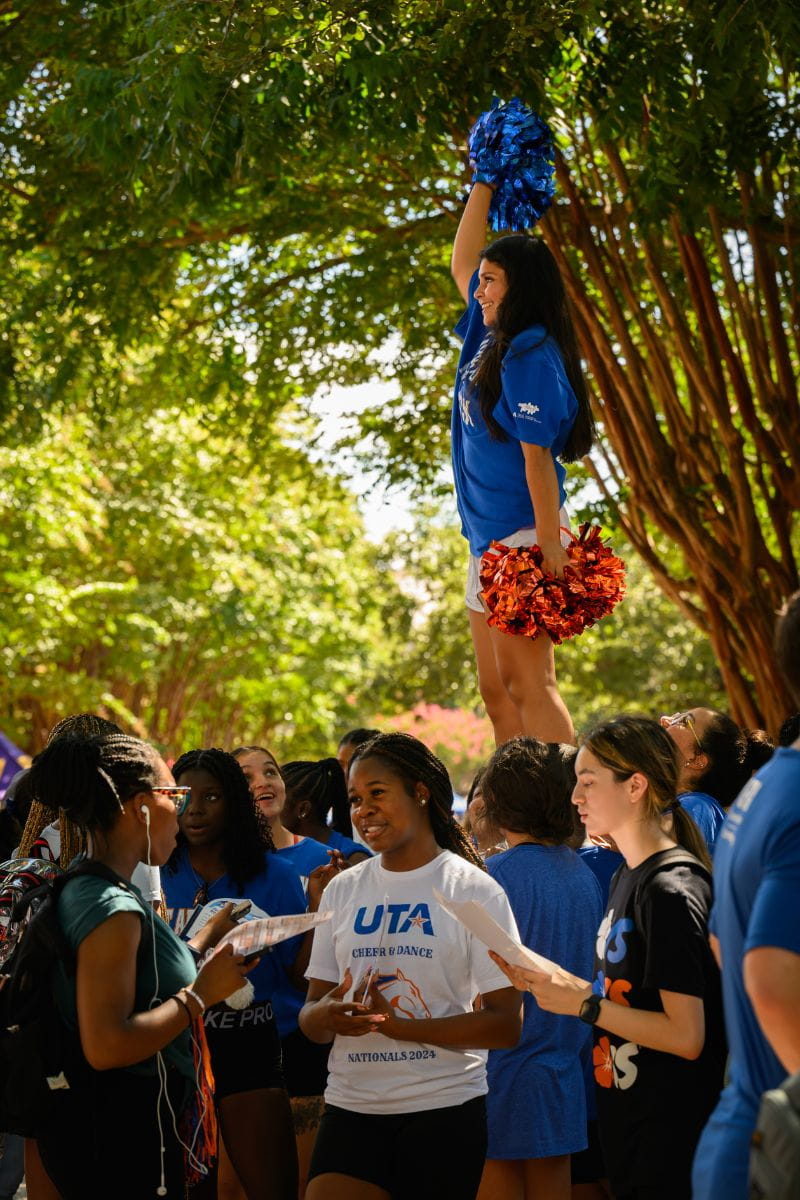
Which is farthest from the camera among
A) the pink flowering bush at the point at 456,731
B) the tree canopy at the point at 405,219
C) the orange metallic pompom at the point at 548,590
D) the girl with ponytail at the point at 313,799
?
the pink flowering bush at the point at 456,731

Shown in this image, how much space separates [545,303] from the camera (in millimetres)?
5492

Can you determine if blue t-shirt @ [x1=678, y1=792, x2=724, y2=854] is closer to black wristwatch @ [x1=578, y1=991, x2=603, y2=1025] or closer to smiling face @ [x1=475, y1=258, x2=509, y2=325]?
black wristwatch @ [x1=578, y1=991, x2=603, y2=1025]

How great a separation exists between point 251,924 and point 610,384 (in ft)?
25.9

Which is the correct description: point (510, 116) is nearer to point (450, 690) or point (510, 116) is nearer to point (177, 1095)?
point (177, 1095)

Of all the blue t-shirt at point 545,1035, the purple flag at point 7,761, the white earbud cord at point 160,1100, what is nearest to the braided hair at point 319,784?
the blue t-shirt at point 545,1035

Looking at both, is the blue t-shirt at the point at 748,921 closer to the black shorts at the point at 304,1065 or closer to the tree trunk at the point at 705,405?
the black shorts at the point at 304,1065

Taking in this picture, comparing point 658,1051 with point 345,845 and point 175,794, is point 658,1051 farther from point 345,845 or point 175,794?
point 345,845

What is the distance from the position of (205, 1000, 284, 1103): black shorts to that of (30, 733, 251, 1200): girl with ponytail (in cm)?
92

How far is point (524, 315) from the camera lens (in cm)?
549

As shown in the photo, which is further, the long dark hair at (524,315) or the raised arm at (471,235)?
the raised arm at (471,235)

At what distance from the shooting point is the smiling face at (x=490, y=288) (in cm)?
550

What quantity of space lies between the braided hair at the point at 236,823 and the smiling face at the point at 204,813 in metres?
0.02

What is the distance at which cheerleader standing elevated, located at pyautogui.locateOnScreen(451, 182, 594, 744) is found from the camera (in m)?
5.32

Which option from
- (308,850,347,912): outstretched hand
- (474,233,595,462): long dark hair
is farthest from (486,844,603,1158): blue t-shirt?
(474,233,595,462): long dark hair
